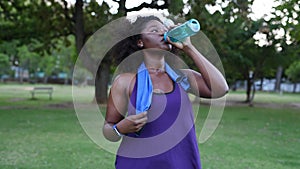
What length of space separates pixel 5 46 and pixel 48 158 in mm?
22394

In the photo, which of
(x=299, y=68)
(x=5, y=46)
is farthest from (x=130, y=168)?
(x=299, y=68)

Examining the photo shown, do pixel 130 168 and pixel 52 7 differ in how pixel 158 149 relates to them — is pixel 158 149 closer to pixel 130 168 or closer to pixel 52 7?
pixel 130 168

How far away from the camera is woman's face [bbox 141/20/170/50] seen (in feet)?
6.48

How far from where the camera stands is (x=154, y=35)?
2.01m

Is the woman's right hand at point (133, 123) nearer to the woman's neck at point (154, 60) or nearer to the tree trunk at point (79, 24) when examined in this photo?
the woman's neck at point (154, 60)

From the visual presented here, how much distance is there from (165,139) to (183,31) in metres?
0.54

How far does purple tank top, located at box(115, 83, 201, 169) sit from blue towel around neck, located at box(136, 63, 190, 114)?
45 millimetres

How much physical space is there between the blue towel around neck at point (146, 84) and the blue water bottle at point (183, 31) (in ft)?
0.68

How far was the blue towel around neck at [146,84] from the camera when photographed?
1.83m

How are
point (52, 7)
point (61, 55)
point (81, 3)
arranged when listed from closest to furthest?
point (81, 3), point (52, 7), point (61, 55)

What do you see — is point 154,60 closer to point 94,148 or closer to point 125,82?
point 125,82

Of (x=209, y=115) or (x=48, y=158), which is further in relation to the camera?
(x=48, y=158)

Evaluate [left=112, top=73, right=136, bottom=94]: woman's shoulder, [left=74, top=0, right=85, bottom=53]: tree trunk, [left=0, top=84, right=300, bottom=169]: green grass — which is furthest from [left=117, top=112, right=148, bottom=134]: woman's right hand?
Answer: [left=74, top=0, right=85, bottom=53]: tree trunk

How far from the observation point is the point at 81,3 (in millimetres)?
18188
